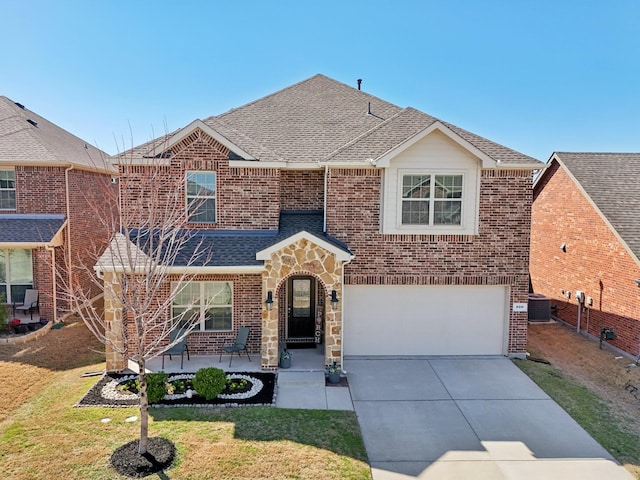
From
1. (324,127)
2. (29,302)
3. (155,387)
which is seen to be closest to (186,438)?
(155,387)

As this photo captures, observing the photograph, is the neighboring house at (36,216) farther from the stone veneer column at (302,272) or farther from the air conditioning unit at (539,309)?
the air conditioning unit at (539,309)

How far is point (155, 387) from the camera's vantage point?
8.83 metres

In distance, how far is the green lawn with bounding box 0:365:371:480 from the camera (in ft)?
22.2

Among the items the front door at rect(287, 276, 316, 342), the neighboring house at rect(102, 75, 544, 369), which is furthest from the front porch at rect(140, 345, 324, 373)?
the front door at rect(287, 276, 316, 342)

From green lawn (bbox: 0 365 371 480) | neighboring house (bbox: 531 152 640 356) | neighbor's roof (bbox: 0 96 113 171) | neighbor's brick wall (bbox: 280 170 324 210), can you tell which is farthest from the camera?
neighbor's roof (bbox: 0 96 113 171)

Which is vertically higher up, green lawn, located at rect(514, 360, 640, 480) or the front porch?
the front porch

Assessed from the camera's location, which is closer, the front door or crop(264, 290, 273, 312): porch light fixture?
crop(264, 290, 273, 312): porch light fixture

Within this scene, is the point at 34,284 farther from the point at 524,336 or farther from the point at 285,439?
the point at 524,336

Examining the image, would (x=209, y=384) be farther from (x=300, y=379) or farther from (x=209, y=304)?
(x=209, y=304)

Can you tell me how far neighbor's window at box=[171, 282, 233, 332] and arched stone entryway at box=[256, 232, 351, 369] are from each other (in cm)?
159

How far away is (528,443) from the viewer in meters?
7.88

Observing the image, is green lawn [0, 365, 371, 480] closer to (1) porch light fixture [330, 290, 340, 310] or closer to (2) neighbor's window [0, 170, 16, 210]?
(1) porch light fixture [330, 290, 340, 310]

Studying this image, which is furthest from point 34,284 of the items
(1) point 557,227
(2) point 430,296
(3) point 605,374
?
(1) point 557,227

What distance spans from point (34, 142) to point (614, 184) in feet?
68.9
